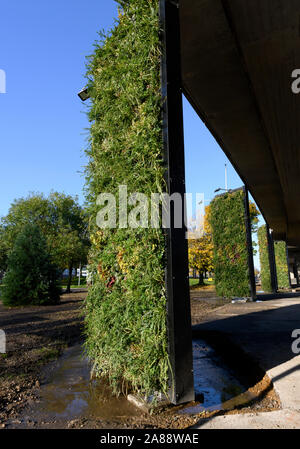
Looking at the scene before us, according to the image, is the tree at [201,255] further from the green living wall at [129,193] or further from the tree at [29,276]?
the green living wall at [129,193]

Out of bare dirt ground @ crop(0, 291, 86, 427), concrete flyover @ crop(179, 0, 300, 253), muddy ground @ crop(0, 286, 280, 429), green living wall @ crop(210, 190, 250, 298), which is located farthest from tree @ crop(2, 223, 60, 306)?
concrete flyover @ crop(179, 0, 300, 253)

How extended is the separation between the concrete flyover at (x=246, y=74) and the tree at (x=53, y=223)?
14525 mm

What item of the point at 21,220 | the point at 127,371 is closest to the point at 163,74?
the point at 127,371

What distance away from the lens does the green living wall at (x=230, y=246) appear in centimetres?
1209

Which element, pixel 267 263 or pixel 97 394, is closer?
pixel 97 394

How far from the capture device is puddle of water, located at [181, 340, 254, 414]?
8.66 ft

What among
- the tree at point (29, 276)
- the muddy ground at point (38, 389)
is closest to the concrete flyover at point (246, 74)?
the muddy ground at point (38, 389)

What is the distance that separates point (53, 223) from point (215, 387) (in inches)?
1006

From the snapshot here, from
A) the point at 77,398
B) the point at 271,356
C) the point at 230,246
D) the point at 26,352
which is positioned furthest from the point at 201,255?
the point at 77,398

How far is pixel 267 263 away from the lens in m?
19.8

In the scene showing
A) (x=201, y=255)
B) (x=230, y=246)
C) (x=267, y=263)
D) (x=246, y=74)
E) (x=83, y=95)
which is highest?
(x=246, y=74)

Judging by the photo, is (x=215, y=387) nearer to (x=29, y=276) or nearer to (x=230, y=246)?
(x=230, y=246)

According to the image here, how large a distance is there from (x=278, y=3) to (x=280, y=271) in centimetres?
2407

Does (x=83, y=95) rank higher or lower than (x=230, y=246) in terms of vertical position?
higher
